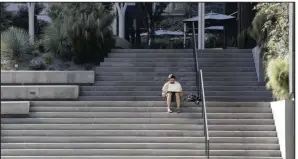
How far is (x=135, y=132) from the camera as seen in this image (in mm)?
16734

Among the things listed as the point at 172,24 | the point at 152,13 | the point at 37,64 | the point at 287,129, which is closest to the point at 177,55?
the point at 37,64

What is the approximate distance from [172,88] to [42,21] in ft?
29.6

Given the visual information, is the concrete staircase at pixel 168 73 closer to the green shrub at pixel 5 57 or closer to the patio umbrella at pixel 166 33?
the green shrub at pixel 5 57

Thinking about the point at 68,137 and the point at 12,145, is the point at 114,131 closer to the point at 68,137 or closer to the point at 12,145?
the point at 68,137

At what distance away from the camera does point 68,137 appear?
16.5 m

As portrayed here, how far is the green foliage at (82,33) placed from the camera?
21.9 m

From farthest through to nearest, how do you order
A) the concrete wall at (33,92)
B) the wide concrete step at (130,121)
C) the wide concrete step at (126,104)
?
the concrete wall at (33,92)
the wide concrete step at (126,104)
the wide concrete step at (130,121)

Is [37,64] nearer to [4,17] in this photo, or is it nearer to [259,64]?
[4,17]

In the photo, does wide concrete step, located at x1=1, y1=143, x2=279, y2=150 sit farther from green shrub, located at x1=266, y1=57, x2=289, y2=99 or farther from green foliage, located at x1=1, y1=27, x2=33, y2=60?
green foliage, located at x1=1, y1=27, x2=33, y2=60

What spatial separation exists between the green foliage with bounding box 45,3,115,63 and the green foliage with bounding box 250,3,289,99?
3.98 meters

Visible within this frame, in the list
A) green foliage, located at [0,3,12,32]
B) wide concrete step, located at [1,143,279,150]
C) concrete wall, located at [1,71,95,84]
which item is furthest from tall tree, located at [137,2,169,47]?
wide concrete step, located at [1,143,279,150]

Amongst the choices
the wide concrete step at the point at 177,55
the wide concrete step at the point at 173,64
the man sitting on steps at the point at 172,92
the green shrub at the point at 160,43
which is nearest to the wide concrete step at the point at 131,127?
the man sitting on steps at the point at 172,92

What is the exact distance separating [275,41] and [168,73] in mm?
3803

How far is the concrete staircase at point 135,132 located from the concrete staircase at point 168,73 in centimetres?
178
